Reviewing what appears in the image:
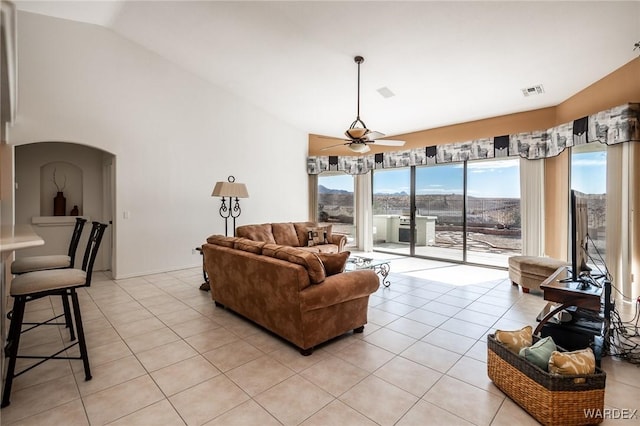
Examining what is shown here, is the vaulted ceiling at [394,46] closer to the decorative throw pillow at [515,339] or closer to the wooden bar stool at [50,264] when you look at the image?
the decorative throw pillow at [515,339]

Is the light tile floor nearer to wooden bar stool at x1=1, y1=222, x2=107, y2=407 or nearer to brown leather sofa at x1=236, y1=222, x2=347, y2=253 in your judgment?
wooden bar stool at x1=1, y1=222, x2=107, y2=407

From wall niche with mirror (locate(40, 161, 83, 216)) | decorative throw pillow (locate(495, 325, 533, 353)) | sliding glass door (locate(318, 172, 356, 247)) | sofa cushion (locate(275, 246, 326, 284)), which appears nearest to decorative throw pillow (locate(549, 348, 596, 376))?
decorative throw pillow (locate(495, 325, 533, 353))

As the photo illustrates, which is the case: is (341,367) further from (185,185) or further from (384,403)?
(185,185)

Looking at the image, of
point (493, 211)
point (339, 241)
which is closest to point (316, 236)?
point (339, 241)

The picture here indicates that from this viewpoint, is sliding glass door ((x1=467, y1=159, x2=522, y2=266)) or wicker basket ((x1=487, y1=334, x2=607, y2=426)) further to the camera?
sliding glass door ((x1=467, y1=159, x2=522, y2=266))

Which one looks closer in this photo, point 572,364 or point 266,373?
point 572,364

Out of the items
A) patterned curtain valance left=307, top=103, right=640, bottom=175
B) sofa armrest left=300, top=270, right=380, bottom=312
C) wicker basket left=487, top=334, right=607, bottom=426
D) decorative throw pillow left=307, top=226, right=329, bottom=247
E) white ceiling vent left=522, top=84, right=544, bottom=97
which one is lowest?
wicker basket left=487, top=334, right=607, bottom=426

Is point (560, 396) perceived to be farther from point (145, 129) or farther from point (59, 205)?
point (59, 205)

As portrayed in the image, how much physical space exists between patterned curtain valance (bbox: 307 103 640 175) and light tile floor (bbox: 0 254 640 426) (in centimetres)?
244

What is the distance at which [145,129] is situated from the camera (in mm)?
5277

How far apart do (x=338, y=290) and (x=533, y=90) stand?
14.8 feet

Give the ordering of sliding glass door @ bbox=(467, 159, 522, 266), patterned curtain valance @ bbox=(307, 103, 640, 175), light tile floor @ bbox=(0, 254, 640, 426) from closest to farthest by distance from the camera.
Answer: light tile floor @ bbox=(0, 254, 640, 426) < patterned curtain valance @ bbox=(307, 103, 640, 175) < sliding glass door @ bbox=(467, 159, 522, 266)

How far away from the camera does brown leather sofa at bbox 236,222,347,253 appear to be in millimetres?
5762

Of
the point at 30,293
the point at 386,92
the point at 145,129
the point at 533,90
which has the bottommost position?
the point at 30,293
